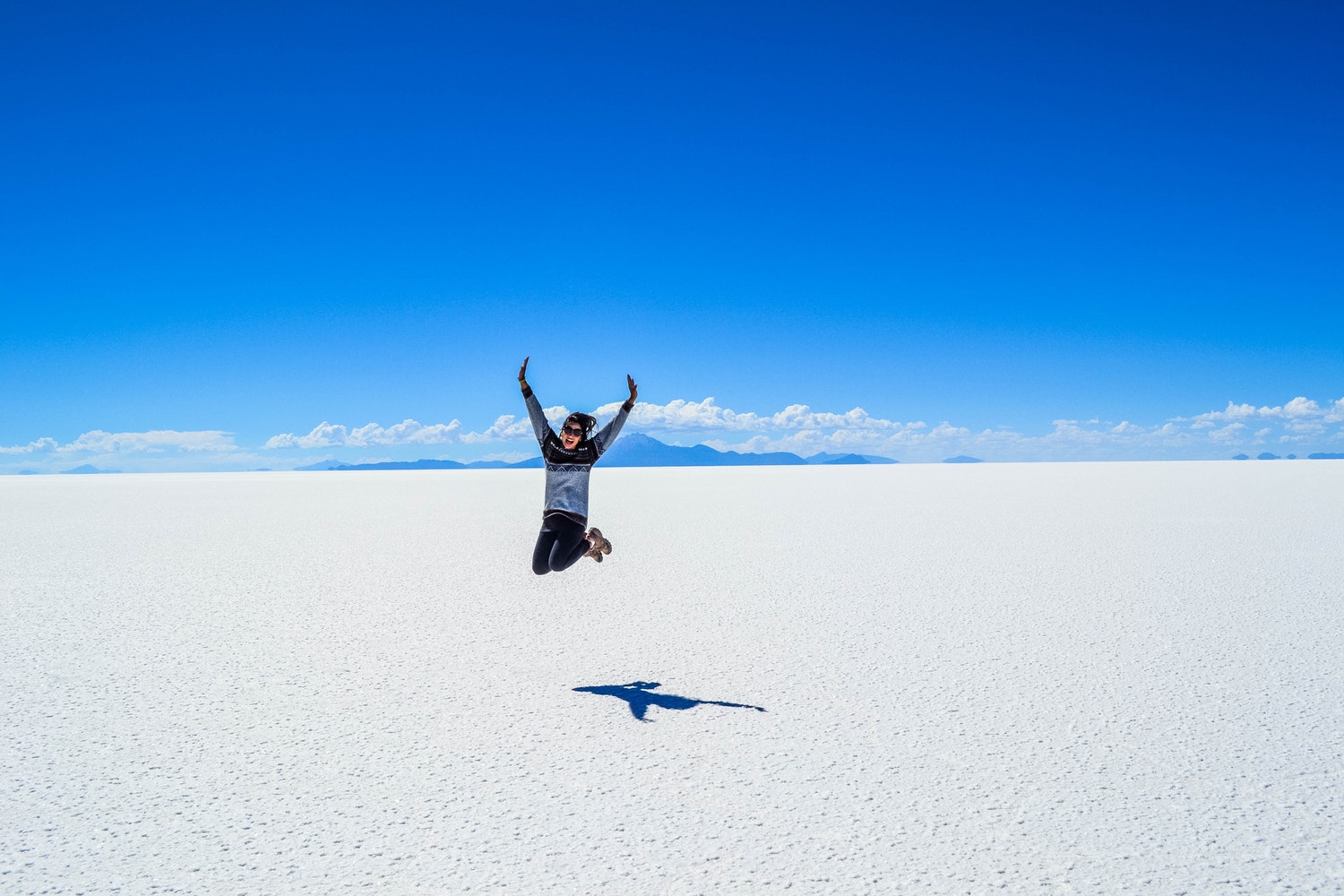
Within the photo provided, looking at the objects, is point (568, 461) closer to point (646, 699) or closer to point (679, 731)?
point (646, 699)

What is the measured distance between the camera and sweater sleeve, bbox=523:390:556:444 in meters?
5.70

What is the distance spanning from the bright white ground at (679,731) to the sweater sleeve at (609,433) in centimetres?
149

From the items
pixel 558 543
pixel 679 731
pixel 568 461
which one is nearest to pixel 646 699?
pixel 679 731

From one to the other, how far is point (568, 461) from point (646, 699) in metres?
1.73

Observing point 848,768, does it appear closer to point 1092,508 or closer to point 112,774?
point 112,774

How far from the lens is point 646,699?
16.2 ft

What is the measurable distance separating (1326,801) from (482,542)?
11724 mm

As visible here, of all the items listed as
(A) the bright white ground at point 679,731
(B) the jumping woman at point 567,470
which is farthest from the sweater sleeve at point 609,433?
(A) the bright white ground at point 679,731

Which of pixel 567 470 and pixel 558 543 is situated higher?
pixel 567 470

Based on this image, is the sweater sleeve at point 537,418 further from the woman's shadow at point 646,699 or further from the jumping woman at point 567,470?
the woman's shadow at point 646,699

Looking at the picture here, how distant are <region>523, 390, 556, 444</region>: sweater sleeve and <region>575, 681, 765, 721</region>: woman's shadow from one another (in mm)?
1732

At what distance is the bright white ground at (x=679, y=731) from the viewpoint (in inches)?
118

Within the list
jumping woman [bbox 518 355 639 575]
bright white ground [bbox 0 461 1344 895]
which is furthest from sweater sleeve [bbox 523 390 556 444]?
bright white ground [bbox 0 461 1344 895]

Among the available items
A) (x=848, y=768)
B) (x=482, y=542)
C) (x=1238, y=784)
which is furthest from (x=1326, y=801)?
(x=482, y=542)
